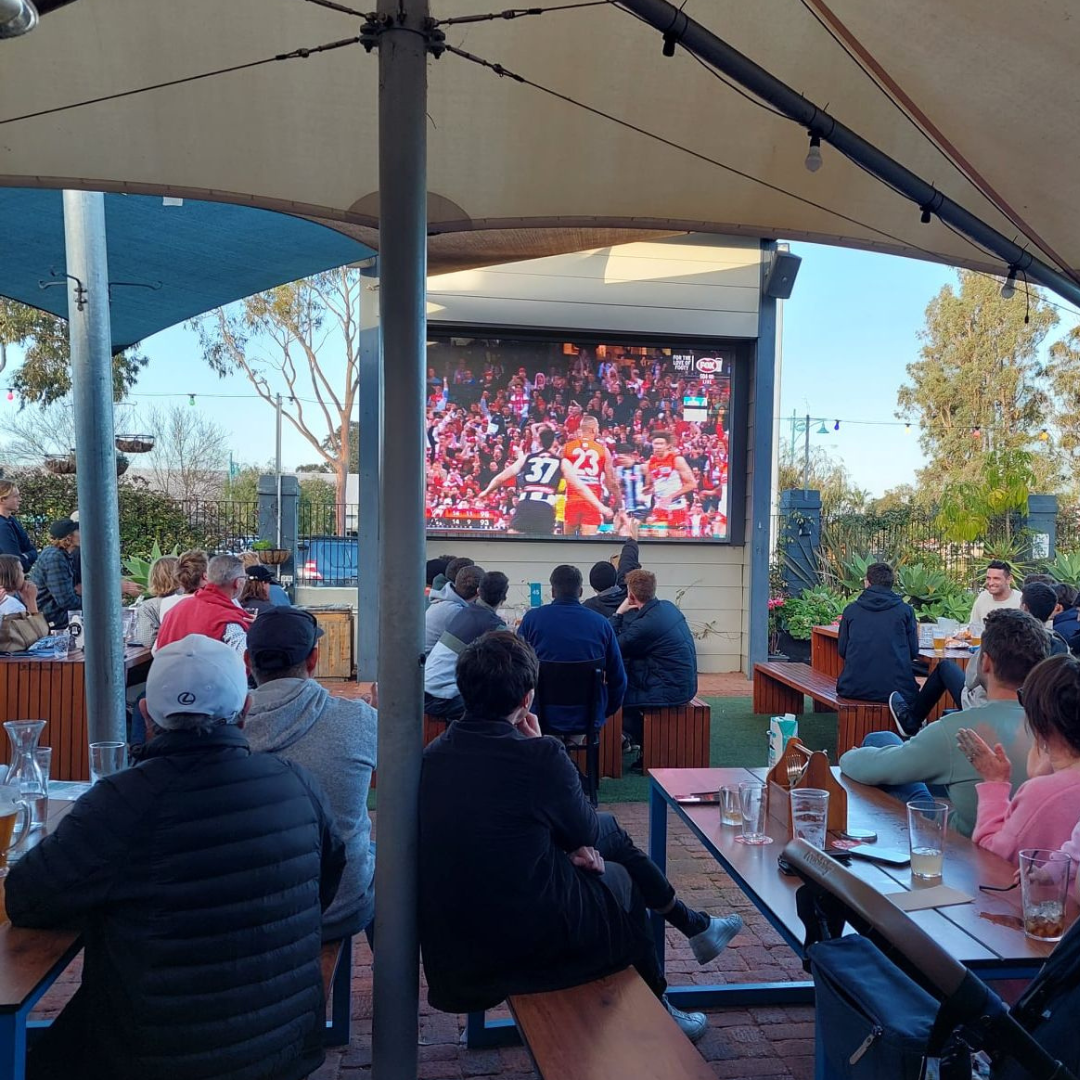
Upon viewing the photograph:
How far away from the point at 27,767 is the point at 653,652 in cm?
398

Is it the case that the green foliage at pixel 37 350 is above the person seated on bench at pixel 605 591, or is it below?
above

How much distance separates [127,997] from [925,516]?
13.5 meters

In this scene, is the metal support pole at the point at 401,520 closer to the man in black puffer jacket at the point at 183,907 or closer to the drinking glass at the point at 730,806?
the man in black puffer jacket at the point at 183,907

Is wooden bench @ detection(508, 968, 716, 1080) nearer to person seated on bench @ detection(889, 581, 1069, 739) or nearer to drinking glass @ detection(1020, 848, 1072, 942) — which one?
drinking glass @ detection(1020, 848, 1072, 942)

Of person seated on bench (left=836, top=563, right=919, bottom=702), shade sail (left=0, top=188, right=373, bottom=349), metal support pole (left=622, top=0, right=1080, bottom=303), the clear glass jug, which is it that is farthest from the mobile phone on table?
shade sail (left=0, top=188, right=373, bottom=349)

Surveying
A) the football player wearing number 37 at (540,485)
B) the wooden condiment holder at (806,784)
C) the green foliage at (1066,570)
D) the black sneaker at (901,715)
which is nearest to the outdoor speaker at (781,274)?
the football player wearing number 37 at (540,485)

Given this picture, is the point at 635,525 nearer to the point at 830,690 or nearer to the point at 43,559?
the point at 830,690

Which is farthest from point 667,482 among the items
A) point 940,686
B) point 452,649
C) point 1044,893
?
point 1044,893

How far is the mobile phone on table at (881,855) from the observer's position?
2338 mm

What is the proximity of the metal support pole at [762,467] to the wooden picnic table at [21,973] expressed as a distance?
8.54 meters

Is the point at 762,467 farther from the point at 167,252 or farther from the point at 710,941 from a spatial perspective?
the point at 710,941

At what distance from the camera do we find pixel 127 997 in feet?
5.72

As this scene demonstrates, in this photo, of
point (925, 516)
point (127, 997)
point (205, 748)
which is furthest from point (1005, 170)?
point (925, 516)

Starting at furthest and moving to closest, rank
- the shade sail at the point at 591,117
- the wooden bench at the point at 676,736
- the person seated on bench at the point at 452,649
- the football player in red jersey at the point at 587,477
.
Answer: the football player in red jersey at the point at 587,477
the wooden bench at the point at 676,736
the person seated on bench at the point at 452,649
the shade sail at the point at 591,117
